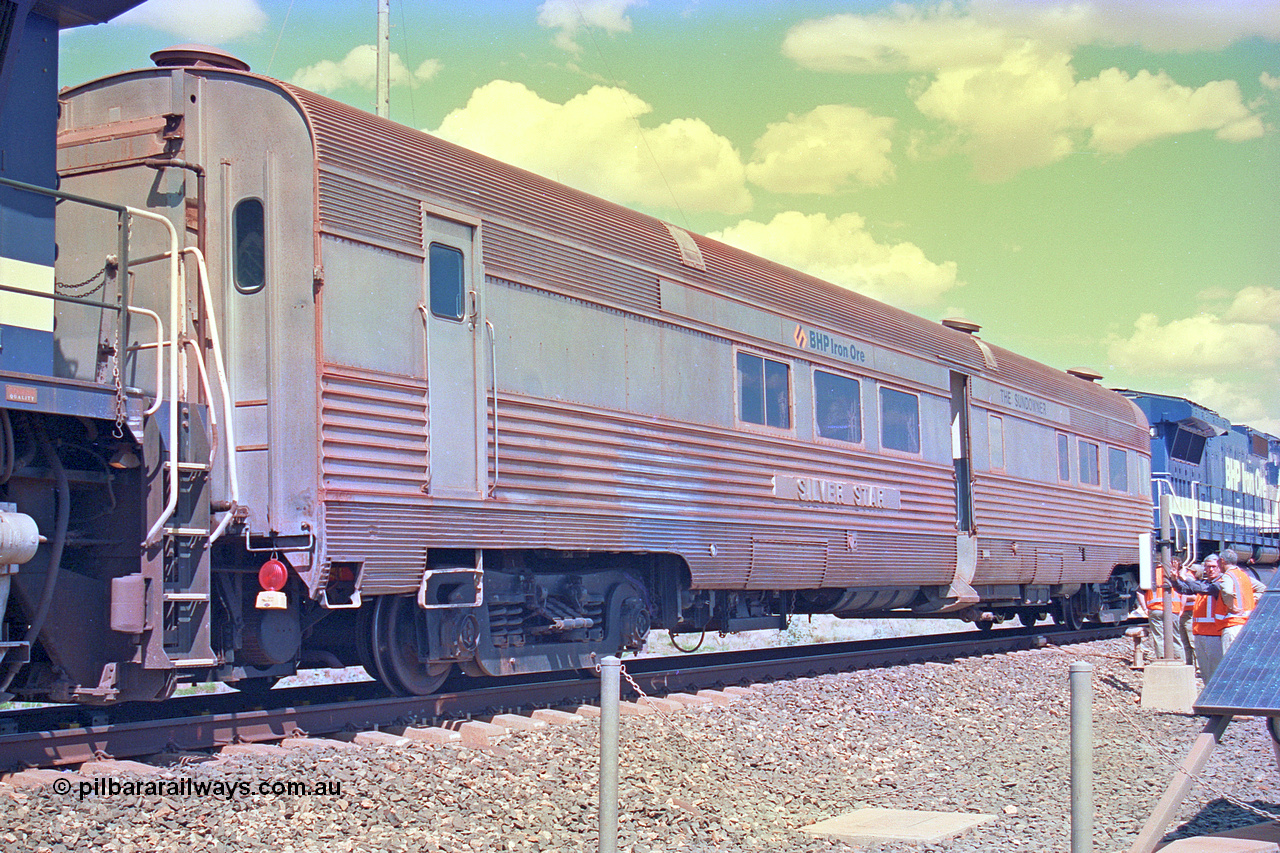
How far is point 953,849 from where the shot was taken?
5703 mm

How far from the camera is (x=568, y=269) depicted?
366 inches

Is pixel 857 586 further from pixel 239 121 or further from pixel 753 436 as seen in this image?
pixel 239 121

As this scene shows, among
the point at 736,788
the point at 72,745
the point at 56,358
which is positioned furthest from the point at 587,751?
the point at 56,358

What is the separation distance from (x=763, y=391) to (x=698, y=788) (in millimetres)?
5318

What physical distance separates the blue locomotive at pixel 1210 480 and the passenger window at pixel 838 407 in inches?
365

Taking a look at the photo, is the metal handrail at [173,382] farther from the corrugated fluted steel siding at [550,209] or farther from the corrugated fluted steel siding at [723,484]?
the corrugated fluted steel siding at [723,484]

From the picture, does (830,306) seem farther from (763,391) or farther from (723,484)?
(723,484)

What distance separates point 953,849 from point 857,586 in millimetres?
7163

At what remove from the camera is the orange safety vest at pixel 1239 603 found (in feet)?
34.6

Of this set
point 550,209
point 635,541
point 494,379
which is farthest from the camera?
point 635,541

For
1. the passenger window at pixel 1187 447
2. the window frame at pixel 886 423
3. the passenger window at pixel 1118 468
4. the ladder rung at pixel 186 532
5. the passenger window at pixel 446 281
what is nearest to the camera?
the ladder rung at pixel 186 532

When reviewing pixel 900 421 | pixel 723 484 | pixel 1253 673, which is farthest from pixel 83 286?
pixel 900 421

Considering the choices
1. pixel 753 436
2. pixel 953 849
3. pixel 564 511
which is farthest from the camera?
pixel 753 436

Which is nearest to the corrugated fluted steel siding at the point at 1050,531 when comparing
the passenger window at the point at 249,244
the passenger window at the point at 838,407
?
the passenger window at the point at 838,407
